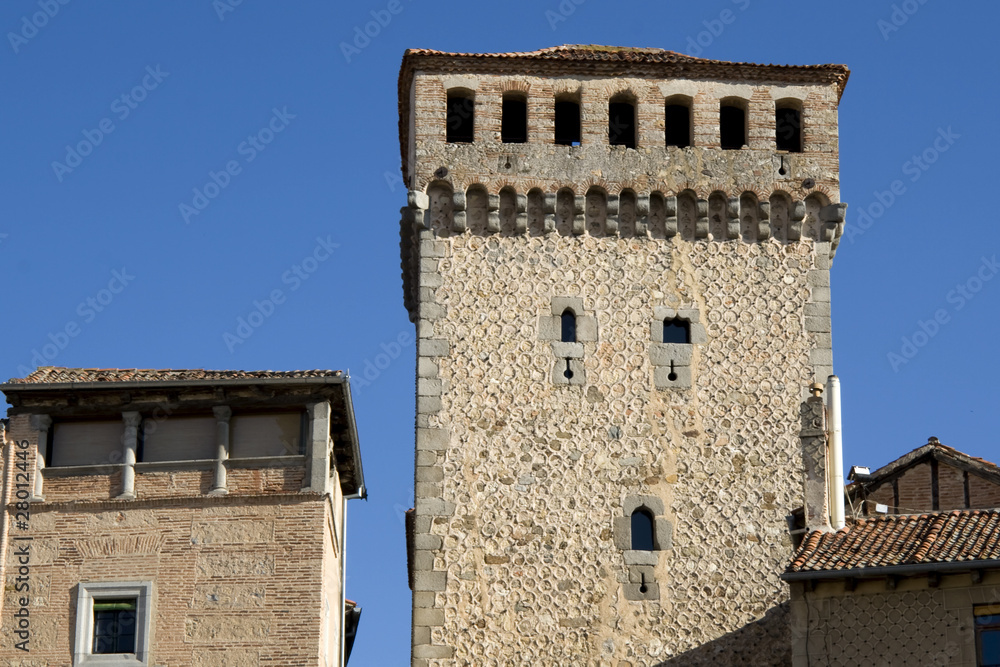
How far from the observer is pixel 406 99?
33.7 meters

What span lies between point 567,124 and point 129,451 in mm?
10510

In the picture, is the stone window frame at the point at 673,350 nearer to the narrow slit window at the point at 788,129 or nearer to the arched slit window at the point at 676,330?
the arched slit window at the point at 676,330

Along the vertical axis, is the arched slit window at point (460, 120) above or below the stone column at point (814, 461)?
above

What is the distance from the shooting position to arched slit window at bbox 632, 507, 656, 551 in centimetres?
2989

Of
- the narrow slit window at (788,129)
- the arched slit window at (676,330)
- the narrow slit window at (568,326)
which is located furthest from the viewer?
the narrow slit window at (788,129)

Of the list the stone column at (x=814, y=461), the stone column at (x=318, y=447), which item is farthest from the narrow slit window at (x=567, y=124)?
the stone column at (x=318, y=447)

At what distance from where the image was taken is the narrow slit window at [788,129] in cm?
3297

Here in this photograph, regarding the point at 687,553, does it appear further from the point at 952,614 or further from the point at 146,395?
the point at 146,395

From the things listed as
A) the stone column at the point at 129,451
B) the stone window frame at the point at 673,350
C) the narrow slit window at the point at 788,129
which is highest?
the narrow slit window at the point at 788,129

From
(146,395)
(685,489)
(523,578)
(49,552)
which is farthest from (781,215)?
(49,552)

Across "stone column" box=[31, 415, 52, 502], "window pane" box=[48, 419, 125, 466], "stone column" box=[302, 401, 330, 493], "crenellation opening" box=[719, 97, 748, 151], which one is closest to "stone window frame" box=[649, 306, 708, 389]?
"crenellation opening" box=[719, 97, 748, 151]

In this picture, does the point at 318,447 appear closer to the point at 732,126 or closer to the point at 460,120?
the point at 460,120

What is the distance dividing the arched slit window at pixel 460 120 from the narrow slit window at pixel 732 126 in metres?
4.35

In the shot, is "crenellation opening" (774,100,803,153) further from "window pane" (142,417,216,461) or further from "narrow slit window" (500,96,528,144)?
"window pane" (142,417,216,461)
